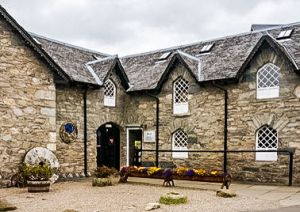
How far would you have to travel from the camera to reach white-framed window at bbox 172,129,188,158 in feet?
52.6

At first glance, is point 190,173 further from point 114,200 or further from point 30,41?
point 30,41

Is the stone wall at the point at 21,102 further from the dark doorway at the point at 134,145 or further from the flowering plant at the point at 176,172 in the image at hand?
the dark doorway at the point at 134,145

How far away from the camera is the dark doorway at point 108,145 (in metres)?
17.5

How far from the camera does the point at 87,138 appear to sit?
16047mm

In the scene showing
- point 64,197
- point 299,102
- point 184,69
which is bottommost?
point 64,197

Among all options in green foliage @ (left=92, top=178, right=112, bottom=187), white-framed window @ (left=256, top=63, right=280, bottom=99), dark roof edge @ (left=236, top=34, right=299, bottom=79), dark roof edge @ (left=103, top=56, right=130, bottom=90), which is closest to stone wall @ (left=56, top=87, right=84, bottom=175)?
dark roof edge @ (left=103, top=56, right=130, bottom=90)

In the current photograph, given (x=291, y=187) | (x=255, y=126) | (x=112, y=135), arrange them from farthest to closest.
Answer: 1. (x=112, y=135)
2. (x=255, y=126)
3. (x=291, y=187)

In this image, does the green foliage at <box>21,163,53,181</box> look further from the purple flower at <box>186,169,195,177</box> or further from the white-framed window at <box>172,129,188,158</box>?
the white-framed window at <box>172,129,188,158</box>

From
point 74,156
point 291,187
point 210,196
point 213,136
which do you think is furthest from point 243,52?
point 74,156

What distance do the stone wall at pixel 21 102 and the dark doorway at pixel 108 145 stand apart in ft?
12.1

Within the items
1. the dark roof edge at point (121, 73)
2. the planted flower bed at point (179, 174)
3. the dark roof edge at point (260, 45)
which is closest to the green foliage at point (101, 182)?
the planted flower bed at point (179, 174)

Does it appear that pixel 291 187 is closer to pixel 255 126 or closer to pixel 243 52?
pixel 255 126

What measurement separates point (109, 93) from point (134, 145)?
290cm

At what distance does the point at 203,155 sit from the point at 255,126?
8.52 feet
